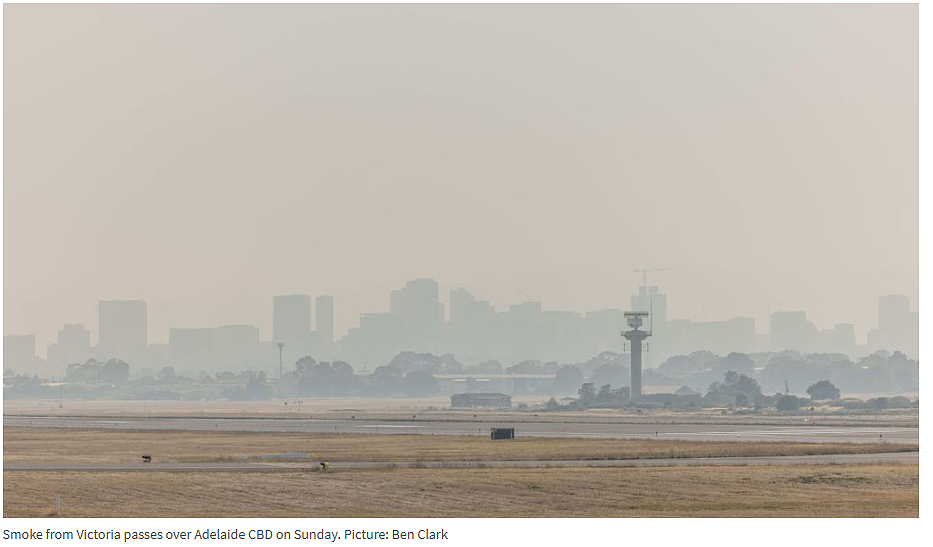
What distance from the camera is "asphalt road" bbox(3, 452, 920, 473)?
98.9 m

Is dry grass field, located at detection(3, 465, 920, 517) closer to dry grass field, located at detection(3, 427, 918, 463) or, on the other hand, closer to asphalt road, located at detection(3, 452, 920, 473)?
asphalt road, located at detection(3, 452, 920, 473)

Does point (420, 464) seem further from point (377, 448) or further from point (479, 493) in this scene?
point (377, 448)

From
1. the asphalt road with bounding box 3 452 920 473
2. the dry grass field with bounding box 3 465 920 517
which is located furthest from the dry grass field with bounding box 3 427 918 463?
the dry grass field with bounding box 3 465 920 517

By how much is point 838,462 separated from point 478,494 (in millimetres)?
36207

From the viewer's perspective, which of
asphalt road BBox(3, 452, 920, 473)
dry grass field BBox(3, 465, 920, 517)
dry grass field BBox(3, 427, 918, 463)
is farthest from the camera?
dry grass field BBox(3, 427, 918, 463)

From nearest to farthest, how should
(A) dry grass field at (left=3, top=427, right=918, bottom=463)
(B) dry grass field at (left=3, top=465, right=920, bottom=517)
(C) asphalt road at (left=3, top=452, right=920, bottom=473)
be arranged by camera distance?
(B) dry grass field at (left=3, top=465, right=920, bottom=517) < (C) asphalt road at (left=3, top=452, right=920, bottom=473) < (A) dry grass field at (left=3, top=427, right=918, bottom=463)

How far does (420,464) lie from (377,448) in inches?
1043

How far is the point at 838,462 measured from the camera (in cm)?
10750

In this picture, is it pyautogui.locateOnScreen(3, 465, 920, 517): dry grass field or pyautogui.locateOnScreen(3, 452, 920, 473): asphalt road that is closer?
pyautogui.locateOnScreen(3, 465, 920, 517): dry grass field

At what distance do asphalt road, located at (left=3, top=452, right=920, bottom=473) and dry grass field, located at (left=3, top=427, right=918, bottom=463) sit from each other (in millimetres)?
4972

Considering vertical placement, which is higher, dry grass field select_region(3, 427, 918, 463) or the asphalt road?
the asphalt road

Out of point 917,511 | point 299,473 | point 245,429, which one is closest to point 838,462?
point 917,511

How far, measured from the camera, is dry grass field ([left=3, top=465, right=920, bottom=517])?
75625 mm
